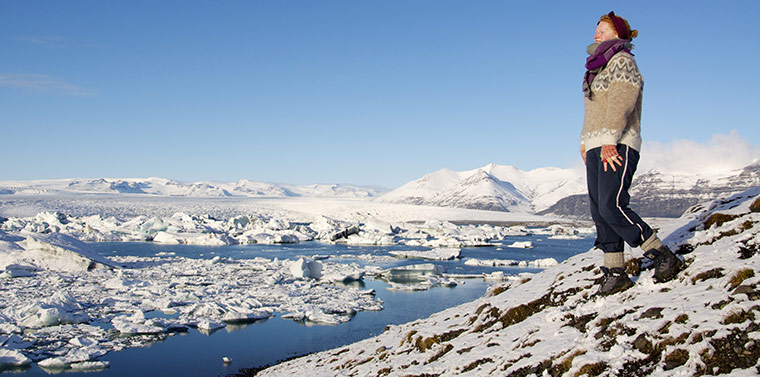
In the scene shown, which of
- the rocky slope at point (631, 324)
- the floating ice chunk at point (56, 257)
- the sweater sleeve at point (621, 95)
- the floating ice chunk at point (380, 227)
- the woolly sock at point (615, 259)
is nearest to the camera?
the rocky slope at point (631, 324)

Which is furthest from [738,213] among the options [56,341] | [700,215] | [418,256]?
[418,256]

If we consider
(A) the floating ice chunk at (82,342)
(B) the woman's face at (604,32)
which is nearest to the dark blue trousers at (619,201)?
(B) the woman's face at (604,32)

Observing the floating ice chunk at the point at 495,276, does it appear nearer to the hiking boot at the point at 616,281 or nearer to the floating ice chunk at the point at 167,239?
the hiking boot at the point at 616,281

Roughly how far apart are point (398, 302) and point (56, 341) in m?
13.5

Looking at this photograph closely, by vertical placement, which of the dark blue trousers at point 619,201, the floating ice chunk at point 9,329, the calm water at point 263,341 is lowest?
the calm water at point 263,341

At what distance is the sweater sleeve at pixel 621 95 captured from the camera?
13.1ft

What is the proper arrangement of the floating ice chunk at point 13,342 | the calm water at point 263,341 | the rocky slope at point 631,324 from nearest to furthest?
the rocky slope at point 631,324 → the calm water at point 263,341 → the floating ice chunk at point 13,342

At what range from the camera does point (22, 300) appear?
20.0m

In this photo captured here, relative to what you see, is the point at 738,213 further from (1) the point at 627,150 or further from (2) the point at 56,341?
(2) the point at 56,341

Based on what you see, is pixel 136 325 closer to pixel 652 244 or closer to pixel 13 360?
pixel 13 360

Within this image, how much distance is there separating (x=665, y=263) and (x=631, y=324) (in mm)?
717

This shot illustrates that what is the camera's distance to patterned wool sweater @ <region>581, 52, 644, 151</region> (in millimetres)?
3986

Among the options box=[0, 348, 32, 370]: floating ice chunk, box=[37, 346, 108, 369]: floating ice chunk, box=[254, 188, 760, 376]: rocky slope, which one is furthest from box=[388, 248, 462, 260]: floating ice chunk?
box=[254, 188, 760, 376]: rocky slope

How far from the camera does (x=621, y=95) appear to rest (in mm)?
3994
